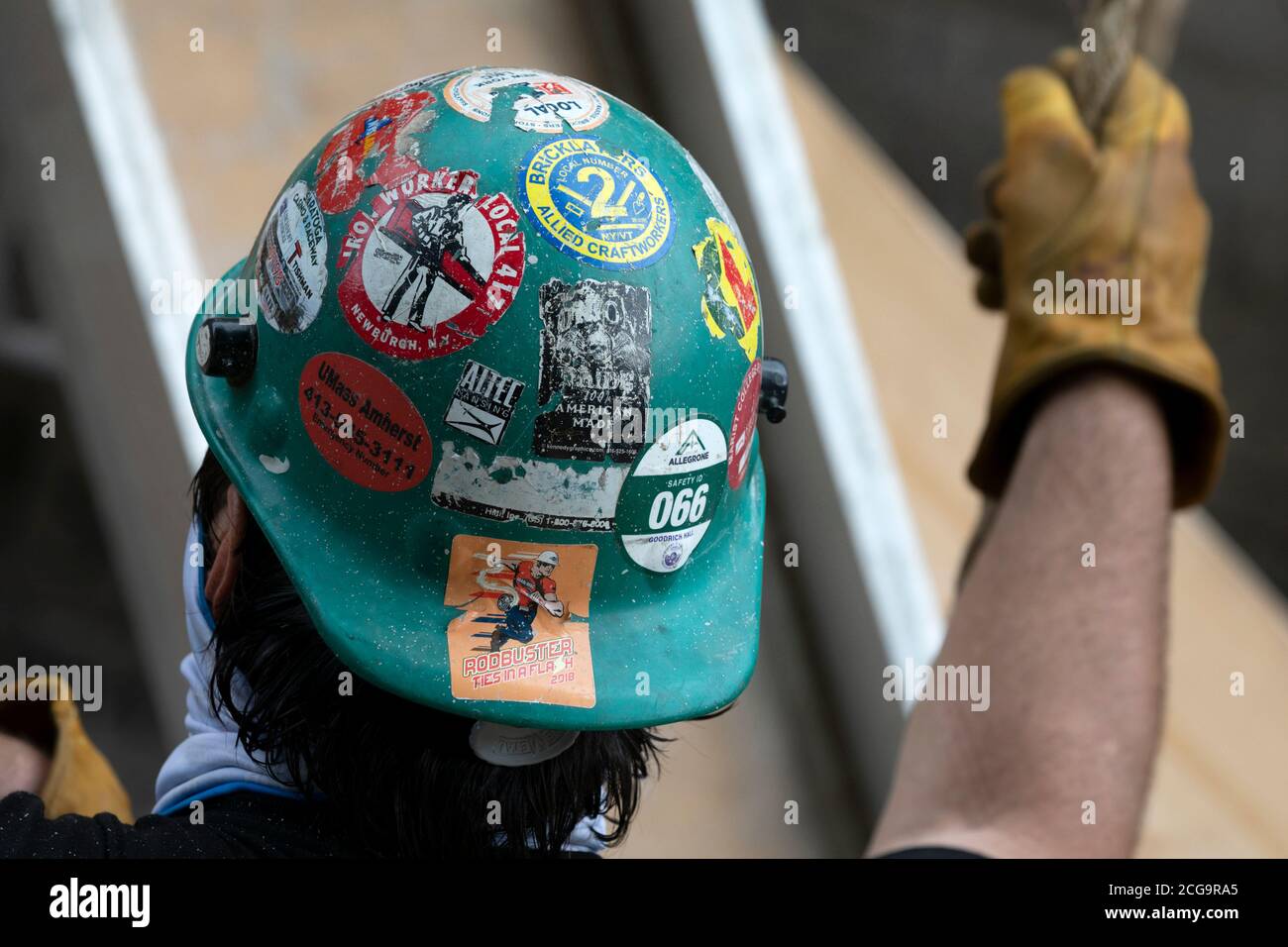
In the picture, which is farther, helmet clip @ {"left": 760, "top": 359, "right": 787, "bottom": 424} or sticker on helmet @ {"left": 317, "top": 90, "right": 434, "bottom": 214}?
helmet clip @ {"left": 760, "top": 359, "right": 787, "bottom": 424}

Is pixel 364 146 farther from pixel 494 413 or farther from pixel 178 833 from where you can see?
pixel 178 833

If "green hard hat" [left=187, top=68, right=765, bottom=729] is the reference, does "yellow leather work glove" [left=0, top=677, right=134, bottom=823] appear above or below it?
below

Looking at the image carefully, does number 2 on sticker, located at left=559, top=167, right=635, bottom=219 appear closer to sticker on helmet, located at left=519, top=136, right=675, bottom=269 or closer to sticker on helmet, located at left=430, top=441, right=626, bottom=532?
sticker on helmet, located at left=519, top=136, right=675, bottom=269

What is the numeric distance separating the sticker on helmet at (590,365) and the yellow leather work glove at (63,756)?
718 millimetres

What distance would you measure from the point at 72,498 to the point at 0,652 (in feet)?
1.59

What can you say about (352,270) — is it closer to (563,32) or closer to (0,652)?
(563,32)

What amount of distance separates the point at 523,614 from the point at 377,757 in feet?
A: 0.51

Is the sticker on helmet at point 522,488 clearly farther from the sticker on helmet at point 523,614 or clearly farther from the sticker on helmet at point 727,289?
the sticker on helmet at point 727,289

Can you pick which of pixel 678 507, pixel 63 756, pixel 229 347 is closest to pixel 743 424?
pixel 678 507

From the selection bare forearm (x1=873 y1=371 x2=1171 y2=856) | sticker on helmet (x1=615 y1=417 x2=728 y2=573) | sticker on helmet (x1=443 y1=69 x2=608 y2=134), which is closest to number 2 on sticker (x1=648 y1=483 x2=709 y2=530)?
sticker on helmet (x1=615 y1=417 x2=728 y2=573)

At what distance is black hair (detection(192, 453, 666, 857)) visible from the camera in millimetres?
986

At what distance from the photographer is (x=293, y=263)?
3.38ft

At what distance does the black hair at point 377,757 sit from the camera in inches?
38.8

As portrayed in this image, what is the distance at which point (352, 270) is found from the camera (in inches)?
38.8
